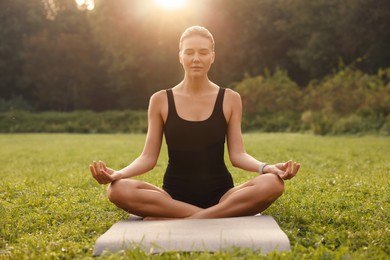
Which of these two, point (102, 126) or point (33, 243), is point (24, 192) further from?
point (102, 126)

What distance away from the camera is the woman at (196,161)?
4.14m

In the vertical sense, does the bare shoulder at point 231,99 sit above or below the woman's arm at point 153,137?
above

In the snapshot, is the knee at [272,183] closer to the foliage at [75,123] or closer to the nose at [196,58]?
the nose at [196,58]

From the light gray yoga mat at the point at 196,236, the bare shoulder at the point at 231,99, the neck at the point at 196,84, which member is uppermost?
the neck at the point at 196,84

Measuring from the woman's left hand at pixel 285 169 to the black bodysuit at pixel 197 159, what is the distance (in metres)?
0.51

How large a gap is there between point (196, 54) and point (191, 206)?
1310mm

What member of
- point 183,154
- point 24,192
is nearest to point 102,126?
point 24,192

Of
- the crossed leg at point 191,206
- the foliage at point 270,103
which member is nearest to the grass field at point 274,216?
the crossed leg at point 191,206

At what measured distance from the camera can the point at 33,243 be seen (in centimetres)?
373

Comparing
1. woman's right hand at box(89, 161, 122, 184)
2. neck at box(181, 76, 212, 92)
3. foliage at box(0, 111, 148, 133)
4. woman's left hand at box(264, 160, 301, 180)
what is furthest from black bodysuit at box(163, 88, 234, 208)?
foliage at box(0, 111, 148, 133)

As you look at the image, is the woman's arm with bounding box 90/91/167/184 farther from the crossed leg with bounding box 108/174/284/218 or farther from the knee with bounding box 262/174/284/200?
the knee with bounding box 262/174/284/200

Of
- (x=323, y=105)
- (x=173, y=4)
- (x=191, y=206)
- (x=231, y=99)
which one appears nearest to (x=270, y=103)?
(x=323, y=105)

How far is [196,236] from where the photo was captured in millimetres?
3492

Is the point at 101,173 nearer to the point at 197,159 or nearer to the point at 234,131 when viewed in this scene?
the point at 197,159
